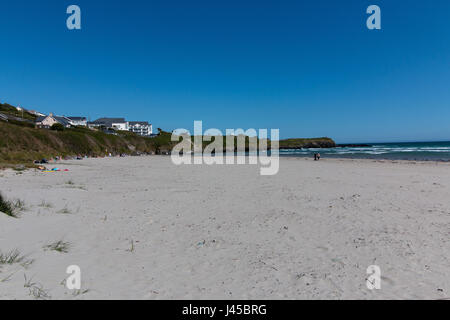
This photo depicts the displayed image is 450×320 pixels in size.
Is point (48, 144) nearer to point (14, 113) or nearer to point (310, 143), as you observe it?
point (14, 113)

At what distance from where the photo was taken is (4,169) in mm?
15344

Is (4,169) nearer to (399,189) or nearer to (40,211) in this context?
(40,211)

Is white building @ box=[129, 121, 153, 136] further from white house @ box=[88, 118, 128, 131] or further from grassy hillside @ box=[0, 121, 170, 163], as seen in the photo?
grassy hillside @ box=[0, 121, 170, 163]

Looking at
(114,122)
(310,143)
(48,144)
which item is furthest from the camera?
(310,143)

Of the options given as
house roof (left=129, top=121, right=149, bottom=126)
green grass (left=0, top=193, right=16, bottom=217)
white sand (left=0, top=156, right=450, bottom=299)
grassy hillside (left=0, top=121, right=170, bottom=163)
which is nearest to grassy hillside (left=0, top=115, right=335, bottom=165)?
grassy hillside (left=0, top=121, right=170, bottom=163)

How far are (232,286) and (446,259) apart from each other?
4365 mm

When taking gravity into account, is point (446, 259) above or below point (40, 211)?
below

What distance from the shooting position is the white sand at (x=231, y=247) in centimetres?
369

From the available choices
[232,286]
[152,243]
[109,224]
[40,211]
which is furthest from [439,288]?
[40,211]

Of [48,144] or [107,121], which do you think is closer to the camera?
[48,144]

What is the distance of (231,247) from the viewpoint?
5348 millimetres

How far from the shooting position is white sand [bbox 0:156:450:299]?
369 cm

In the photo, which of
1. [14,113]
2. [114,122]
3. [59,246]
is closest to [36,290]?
[59,246]
